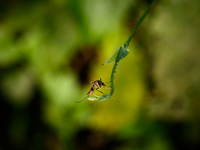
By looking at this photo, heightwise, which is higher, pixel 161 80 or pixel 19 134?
pixel 19 134

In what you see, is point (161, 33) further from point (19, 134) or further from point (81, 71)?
point (19, 134)

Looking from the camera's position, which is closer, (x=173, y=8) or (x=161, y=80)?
(x=173, y=8)

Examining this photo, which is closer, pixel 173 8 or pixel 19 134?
pixel 173 8

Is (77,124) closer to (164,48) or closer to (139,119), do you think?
(139,119)

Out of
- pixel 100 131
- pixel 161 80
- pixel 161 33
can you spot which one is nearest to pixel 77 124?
pixel 100 131

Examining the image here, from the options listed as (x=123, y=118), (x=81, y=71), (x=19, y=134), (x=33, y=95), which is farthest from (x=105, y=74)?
(x=19, y=134)

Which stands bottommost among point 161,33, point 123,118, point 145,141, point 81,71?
point 145,141
